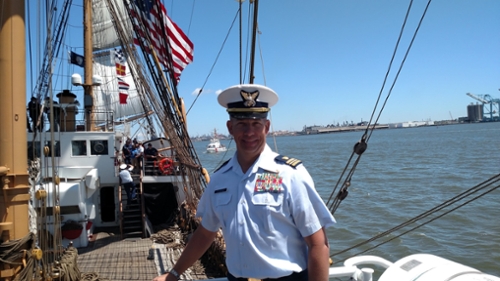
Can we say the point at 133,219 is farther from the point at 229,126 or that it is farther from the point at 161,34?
the point at 229,126

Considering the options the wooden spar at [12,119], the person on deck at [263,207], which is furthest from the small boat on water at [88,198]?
the person on deck at [263,207]

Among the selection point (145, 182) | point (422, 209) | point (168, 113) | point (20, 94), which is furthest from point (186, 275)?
point (422, 209)

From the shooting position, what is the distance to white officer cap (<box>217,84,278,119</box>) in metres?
1.84

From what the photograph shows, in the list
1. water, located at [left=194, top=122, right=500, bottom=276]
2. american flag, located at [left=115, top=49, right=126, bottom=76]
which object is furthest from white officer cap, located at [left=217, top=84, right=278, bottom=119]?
american flag, located at [left=115, top=49, right=126, bottom=76]

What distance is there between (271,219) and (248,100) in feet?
1.95

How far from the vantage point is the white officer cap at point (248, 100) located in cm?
184

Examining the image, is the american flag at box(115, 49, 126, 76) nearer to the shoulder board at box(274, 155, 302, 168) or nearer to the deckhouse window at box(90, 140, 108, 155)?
the deckhouse window at box(90, 140, 108, 155)

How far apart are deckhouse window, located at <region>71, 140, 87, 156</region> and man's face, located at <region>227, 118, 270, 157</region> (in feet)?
36.4

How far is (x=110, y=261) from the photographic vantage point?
8.31 metres

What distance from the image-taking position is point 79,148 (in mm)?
11688

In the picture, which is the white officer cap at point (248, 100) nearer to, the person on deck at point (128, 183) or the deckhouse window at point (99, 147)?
the person on deck at point (128, 183)

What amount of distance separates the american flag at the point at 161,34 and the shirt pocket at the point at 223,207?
7201 mm

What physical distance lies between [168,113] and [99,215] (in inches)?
Result: 193

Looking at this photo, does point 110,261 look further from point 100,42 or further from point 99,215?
point 100,42
